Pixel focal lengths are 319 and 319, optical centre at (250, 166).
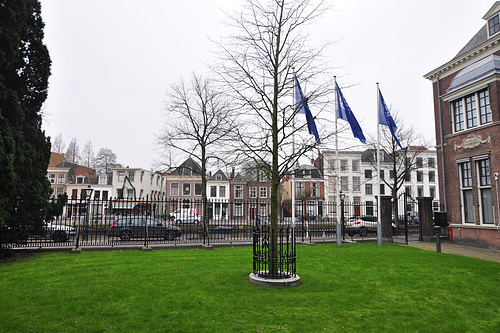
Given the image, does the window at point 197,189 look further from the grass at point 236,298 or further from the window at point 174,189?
the grass at point 236,298

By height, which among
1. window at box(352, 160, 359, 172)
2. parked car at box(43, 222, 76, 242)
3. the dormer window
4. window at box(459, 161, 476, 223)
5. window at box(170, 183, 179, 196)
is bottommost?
parked car at box(43, 222, 76, 242)

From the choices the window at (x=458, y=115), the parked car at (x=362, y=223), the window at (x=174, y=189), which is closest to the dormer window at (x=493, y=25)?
the window at (x=458, y=115)

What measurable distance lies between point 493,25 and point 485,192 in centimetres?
905

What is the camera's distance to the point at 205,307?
6.20m

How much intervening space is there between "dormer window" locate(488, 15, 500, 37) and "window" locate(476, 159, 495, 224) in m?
7.06

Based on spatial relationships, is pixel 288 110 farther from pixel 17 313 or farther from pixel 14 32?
pixel 14 32

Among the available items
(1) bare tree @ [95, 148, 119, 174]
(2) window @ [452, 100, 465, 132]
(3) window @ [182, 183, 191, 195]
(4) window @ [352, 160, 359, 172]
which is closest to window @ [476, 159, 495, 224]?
(2) window @ [452, 100, 465, 132]

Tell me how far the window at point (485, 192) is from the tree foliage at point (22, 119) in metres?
20.6

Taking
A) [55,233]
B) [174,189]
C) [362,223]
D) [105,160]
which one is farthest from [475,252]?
[105,160]

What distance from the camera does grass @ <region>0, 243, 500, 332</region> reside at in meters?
5.46

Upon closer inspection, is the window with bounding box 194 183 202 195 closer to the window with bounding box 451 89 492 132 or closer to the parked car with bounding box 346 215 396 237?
the parked car with bounding box 346 215 396 237

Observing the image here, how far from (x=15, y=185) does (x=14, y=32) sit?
5274 millimetres

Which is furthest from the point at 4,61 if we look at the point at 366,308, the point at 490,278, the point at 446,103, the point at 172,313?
the point at 446,103

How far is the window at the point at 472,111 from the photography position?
16719 mm
